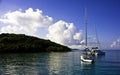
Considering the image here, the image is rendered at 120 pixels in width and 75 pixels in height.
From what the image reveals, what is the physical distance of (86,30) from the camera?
92.1 metres

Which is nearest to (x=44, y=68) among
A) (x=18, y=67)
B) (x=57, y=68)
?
(x=57, y=68)

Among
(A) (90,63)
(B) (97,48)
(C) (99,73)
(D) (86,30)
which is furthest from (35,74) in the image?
(B) (97,48)

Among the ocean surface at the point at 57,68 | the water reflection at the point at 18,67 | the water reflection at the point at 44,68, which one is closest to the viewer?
the water reflection at the point at 18,67

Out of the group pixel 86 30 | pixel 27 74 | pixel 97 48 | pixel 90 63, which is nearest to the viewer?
pixel 27 74

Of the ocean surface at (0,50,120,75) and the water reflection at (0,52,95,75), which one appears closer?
the water reflection at (0,52,95,75)

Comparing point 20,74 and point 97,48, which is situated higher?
point 97,48

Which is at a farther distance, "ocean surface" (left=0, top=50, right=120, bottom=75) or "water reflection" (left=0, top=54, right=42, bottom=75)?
"ocean surface" (left=0, top=50, right=120, bottom=75)

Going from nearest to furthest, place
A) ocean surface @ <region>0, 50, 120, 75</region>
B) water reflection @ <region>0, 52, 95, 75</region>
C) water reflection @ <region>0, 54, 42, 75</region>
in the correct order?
A: water reflection @ <region>0, 54, 42, 75</region> < water reflection @ <region>0, 52, 95, 75</region> < ocean surface @ <region>0, 50, 120, 75</region>

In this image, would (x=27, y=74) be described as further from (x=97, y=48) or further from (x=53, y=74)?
(x=97, y=48)

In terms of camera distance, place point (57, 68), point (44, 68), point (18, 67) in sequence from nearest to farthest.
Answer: point (44, 68)
point (57, 68)
point (18, 67)

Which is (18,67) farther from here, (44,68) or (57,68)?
(57,68)

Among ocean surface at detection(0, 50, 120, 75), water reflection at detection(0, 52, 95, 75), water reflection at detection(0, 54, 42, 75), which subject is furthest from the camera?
ocean surface at detection(0, 50, 120, 75)

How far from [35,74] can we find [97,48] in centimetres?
11695

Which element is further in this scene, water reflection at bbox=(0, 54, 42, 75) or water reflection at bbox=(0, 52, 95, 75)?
water reflection at bbox=(0, 52, 95, 75)
